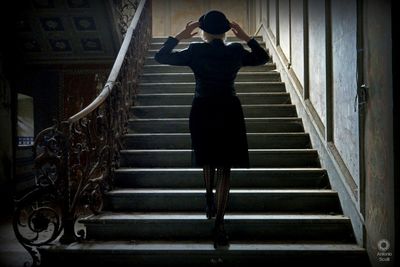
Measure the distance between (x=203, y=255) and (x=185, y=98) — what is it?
2.56 meters

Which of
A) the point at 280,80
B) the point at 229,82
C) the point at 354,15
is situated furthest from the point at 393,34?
the point at 280,80

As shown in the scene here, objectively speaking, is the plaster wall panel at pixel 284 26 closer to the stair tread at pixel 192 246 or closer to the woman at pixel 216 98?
the woman at pixel 216 98

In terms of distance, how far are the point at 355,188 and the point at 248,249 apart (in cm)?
95

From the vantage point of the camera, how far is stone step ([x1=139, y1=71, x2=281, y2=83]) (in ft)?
17.8

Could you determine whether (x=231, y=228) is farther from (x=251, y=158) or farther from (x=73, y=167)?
(x=73, y=167)

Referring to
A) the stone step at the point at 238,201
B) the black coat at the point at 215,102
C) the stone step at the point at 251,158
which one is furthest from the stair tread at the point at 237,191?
the black coat at the point at 215,102

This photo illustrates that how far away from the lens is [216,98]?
2629 millimetres

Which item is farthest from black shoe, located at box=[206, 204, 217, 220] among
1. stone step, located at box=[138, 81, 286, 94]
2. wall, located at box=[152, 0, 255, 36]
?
wall, located at box=[152, 0, 255, 36]

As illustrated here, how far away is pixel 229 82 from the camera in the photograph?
8.76 ft

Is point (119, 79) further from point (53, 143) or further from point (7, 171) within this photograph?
point (7, 171)

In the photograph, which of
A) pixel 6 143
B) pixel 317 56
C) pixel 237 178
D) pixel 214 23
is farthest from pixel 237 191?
pixel 6 143

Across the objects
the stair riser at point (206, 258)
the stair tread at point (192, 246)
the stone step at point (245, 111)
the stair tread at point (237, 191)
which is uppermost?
the stone step at point (245, 111)

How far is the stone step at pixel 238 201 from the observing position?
10.7 feet

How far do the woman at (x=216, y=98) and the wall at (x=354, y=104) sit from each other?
80 cm
